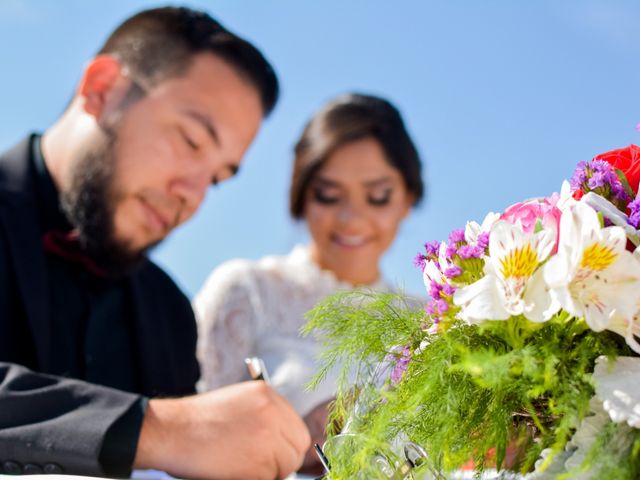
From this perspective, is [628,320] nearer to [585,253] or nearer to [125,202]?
[585,253]

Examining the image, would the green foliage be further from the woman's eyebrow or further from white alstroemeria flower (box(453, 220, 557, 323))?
the woman's eyebrow

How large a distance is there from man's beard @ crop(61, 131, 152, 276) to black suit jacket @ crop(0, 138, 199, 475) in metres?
0.07

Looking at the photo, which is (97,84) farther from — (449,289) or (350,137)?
(449,289)

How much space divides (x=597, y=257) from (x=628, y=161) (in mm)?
130

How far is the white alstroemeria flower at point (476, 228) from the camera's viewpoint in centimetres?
52

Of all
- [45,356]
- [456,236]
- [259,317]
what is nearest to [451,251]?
[456,236]

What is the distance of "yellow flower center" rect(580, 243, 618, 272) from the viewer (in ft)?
1.49

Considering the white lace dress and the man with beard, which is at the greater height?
the man with beard

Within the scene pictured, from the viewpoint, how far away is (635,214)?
1.61 feet

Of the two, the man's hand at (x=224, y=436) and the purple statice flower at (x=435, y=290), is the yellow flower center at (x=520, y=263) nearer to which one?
the purple statice flower at (x=435, y=290)

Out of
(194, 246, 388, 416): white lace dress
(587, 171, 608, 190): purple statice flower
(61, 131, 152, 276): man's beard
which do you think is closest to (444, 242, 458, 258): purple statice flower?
(587, 171, 608, 190): purple statice flower

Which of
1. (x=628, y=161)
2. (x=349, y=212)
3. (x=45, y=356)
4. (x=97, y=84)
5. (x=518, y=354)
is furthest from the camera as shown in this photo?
(x=349, y=212)

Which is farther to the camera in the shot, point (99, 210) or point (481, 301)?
point (99, 210)

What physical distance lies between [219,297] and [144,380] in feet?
1.74
